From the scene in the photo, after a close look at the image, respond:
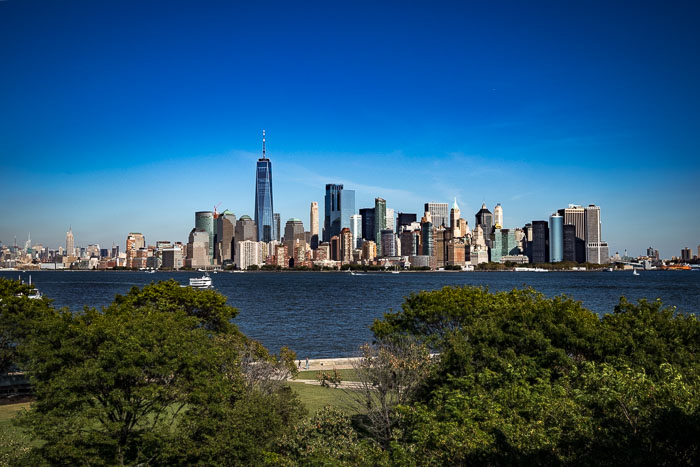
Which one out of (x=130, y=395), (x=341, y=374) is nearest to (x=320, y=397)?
(x=341, y=374)

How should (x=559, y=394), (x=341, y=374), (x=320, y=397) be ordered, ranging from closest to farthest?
1. (x=559, y=394)
2. (x=320, y=397)
3. (x=341, y=374)

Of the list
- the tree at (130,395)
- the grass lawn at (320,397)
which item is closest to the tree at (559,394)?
the grass lawn at (320,397)

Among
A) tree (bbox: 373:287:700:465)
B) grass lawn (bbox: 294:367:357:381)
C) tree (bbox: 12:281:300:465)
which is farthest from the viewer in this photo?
grass lawn (bbox: 294:367:357:381)

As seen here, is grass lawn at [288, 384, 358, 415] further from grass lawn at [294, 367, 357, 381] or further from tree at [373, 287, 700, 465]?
tree at [373, 287, 700, 465]

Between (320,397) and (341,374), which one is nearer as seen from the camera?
(320,397)

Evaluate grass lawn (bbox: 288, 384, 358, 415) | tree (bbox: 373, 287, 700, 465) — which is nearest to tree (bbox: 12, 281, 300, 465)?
tree (bbox: 373, 287, 700, 465)

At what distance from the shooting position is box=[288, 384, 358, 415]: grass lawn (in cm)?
2862

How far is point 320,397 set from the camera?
103 feet

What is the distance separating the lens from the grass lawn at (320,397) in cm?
2862

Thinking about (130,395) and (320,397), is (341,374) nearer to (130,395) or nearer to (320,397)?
(320,397)

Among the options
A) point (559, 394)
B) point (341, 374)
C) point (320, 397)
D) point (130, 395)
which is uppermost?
point (559, 394)

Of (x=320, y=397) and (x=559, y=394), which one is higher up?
(x=559, y=394)

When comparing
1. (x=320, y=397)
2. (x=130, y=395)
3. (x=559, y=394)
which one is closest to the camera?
(x=559, y=394)

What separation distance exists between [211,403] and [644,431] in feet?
43.2
